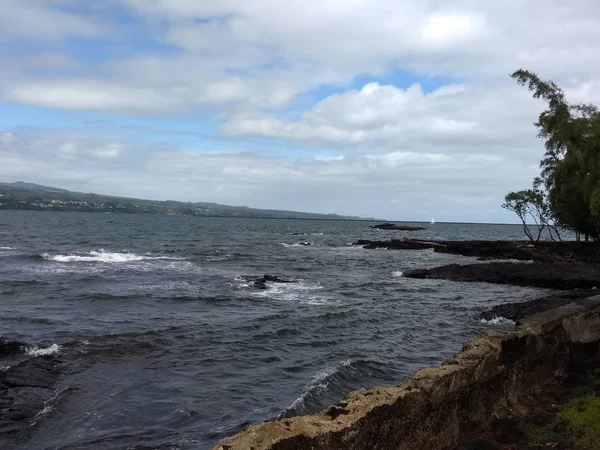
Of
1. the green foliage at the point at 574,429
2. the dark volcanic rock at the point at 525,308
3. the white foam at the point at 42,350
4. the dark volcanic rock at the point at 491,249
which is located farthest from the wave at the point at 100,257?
the green foliage at the point at 574,429

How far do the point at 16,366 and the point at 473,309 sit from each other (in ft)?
63.4

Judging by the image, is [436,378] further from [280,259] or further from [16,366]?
[280,259]

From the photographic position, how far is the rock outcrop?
5.65 meters

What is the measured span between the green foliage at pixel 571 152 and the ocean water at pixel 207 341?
48.0 feet

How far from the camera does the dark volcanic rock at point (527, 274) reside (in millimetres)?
30828

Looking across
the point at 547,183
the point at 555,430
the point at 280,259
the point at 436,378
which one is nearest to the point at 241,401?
the point at 436,378

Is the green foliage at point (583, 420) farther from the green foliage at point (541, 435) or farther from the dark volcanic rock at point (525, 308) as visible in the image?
the dark volcanic rock at point (525, 308)

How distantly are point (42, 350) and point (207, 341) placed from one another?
16.4ft

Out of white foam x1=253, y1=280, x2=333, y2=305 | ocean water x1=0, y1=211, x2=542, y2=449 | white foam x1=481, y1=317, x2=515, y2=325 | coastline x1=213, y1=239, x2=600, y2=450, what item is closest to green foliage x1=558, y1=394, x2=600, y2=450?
coastline x1=213, y1=239, x2=600, y2=450

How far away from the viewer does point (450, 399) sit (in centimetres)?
746

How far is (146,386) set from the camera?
12.5 metres

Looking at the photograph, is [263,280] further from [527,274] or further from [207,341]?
[527,274]

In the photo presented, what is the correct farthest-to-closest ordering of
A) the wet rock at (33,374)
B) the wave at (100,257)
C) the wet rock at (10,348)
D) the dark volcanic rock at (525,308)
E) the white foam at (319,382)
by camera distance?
the wave at (100,257) < the dark volcanic rock at (525,308) < the wet rock at (10,348) < the wet rock at (33,374) < the white foam at (319,382)

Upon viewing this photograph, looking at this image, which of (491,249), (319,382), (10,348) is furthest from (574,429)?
(491,249)
